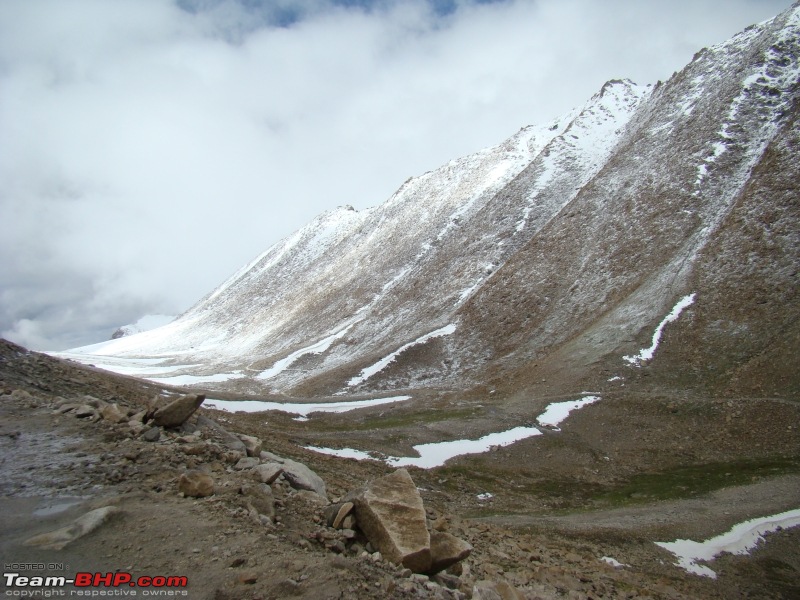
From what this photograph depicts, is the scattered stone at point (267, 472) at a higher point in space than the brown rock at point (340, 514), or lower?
higher

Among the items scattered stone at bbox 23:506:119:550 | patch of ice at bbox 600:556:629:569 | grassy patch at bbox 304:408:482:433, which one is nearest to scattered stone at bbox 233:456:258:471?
scattered stone at bbox 23:506:119:550

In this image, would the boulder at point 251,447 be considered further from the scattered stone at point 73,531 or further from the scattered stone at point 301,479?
the scattered stone at point 73,531

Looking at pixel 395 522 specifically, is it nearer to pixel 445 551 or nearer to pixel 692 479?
pixel 445 551

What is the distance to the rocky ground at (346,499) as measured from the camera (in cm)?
758

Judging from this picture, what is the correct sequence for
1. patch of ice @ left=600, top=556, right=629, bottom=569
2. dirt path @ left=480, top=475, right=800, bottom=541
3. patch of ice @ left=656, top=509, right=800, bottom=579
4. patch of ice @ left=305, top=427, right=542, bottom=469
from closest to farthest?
patch of ice @ left=600, top=556, right=629, bottom=569 → patch of ice @ left=656, top=509, right=800, bottom=579 → dirt path @ left=480, top=475, right=800, bottom=541 → patch of ice @ left=305, top=427, right=542, bottom=469

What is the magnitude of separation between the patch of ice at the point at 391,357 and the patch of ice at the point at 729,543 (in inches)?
1979

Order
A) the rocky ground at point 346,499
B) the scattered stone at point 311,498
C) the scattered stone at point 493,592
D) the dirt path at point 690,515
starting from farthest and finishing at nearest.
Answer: the dirt path at point 690,515
the scattered stone at point 311,498
the scattered stone at point 493,592
the rocky ground at point 346,499

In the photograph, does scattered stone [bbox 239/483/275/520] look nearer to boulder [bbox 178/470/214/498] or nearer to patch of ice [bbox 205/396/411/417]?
boulder [bbox 178/470/214/498]

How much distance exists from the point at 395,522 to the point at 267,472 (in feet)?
12.4

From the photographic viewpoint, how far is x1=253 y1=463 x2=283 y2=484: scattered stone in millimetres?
11234

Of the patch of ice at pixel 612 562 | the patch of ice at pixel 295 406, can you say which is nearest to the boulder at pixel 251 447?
the patch of ice at pixel 612 562

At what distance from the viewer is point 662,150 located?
8531 centimetres

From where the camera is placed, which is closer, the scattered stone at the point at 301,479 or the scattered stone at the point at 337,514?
the scattered stone at the point at 337,514

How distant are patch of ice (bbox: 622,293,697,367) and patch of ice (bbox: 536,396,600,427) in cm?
821
